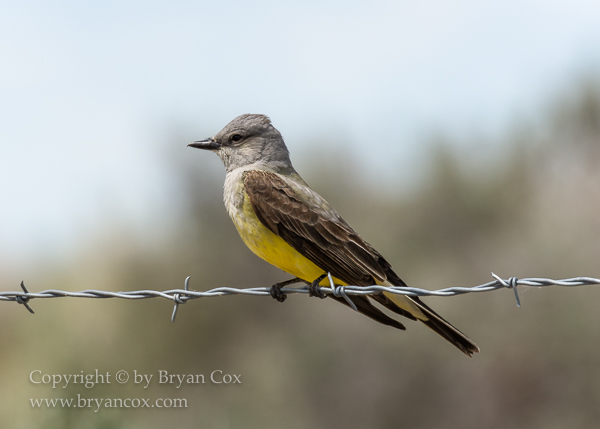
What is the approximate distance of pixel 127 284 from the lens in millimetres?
16297

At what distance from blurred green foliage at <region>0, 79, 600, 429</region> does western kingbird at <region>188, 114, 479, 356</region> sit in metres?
2.69

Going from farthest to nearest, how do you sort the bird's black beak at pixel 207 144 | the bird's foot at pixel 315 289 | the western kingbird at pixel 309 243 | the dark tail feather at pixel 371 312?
the bird's black beak at pixel 207 144 → the dark tail feather at pixel 371 312 → the western kingbird at pixel 309 243 → the bird's foot at pixel 315 289

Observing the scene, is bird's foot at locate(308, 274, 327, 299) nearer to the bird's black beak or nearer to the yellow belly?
the yellow belly

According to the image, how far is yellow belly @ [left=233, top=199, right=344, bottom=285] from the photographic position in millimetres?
4793

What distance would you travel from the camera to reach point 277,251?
4820 mm

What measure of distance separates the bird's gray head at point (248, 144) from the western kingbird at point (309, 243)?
21.4 inches

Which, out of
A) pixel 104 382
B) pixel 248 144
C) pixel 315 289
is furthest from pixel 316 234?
pixel 104 382

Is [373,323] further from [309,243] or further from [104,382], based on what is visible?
[309,243]

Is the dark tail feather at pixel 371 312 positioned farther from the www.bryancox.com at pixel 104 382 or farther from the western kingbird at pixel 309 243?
the www.bryancox.com at pixel 104 382

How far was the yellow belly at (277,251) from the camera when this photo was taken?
479 cm

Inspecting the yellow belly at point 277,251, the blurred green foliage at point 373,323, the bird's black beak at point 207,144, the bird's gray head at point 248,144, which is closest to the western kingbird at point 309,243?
the yellow belly at point 277,251

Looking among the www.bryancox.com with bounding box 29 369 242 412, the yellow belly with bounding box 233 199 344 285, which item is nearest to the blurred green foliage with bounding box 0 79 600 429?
the www.bryancox.com with bounding box 29 369 242 412

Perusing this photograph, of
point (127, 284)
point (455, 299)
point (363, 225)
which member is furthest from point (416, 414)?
point (127, 284)

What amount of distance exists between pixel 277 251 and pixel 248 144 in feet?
5.14
